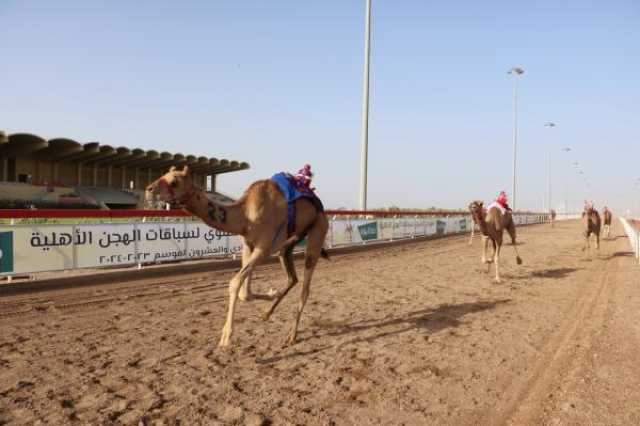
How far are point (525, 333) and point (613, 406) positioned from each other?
243 cm

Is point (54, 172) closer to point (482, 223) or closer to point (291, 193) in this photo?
point (482, 223)

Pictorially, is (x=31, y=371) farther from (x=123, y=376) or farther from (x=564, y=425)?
(x=564, y=425)

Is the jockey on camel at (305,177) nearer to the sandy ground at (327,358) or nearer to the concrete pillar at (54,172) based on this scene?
the sandy ground at (327,358)

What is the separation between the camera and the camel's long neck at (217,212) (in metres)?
4.85

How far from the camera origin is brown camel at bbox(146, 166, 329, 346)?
4.64 metres

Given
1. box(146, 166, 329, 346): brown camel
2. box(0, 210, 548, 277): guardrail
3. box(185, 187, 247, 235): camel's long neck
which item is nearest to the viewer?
box(146, 166, 329, 346): brown camel

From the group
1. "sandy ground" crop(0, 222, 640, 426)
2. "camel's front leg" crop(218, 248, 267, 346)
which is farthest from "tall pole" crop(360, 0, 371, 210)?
"camel's front leg" crop(218, 248, 267, 346)

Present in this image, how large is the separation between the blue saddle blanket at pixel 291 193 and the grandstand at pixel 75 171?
31.5m

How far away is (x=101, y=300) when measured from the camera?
8.07 m

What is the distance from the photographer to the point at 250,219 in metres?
5.33

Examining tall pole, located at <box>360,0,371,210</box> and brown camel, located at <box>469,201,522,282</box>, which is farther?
tall pole, located at <box>360,0,371,210</box>

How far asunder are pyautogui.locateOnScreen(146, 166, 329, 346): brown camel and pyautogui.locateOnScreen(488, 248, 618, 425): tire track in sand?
105 inches

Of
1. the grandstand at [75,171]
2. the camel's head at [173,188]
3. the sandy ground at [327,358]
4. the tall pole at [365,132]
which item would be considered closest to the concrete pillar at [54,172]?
the grandstand at [75,171]

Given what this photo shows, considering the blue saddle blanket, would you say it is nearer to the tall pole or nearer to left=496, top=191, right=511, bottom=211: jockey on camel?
left=496, top=191, right=511, bottom=211: jockey on camel
